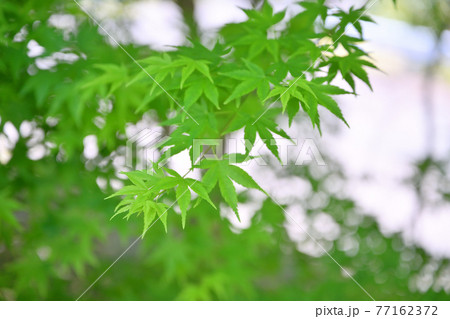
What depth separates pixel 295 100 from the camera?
752 millimetres

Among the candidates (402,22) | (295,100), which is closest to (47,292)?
(295,100)

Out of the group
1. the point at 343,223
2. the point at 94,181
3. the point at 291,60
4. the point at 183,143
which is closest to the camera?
the point at 183,143

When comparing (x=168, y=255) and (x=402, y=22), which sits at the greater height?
(x=402, y=22)

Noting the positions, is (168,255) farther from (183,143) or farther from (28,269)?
(183,143)

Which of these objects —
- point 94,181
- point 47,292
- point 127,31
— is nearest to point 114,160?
point 94,181

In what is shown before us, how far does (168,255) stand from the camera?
1475 mm

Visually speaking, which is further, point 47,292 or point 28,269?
point 47,292

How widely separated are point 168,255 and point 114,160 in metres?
0.39

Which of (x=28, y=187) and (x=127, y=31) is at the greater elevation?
(x=127, y=31)

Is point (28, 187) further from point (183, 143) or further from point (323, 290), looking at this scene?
point (323, 290)

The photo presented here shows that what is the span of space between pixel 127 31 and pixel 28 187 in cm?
65
